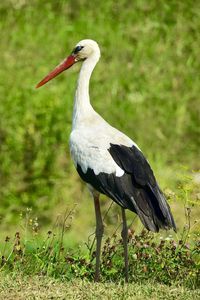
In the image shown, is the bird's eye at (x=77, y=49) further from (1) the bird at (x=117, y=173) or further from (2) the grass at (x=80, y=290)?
(2) the grass at (x=80, y=290)

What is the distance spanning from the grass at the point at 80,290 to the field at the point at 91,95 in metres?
2.50

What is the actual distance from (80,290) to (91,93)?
628 centimetres

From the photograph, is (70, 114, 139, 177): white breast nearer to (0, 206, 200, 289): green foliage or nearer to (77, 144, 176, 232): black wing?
(77, 144, 176, 232): black wing

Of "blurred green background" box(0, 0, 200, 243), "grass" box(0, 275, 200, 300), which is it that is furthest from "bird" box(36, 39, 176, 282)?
"blurred green background" box(0, 0, 200, 243)

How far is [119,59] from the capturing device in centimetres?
1366

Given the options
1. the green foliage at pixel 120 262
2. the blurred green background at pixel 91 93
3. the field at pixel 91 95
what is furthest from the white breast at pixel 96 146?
the blurred green background at pixel 91 93

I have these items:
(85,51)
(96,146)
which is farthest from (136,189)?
(85,51)

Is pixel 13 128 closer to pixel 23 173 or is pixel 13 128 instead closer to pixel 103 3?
pixel 23 173

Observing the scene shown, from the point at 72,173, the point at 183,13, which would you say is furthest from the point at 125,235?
the point at 183,13

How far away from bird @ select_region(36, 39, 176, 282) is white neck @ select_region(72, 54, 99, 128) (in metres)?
0.01

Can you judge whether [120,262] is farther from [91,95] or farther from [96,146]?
[91,95]

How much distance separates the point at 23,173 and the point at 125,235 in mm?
4465

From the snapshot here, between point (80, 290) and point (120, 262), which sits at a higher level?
point (120, 262)

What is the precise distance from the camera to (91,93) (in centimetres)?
1306
